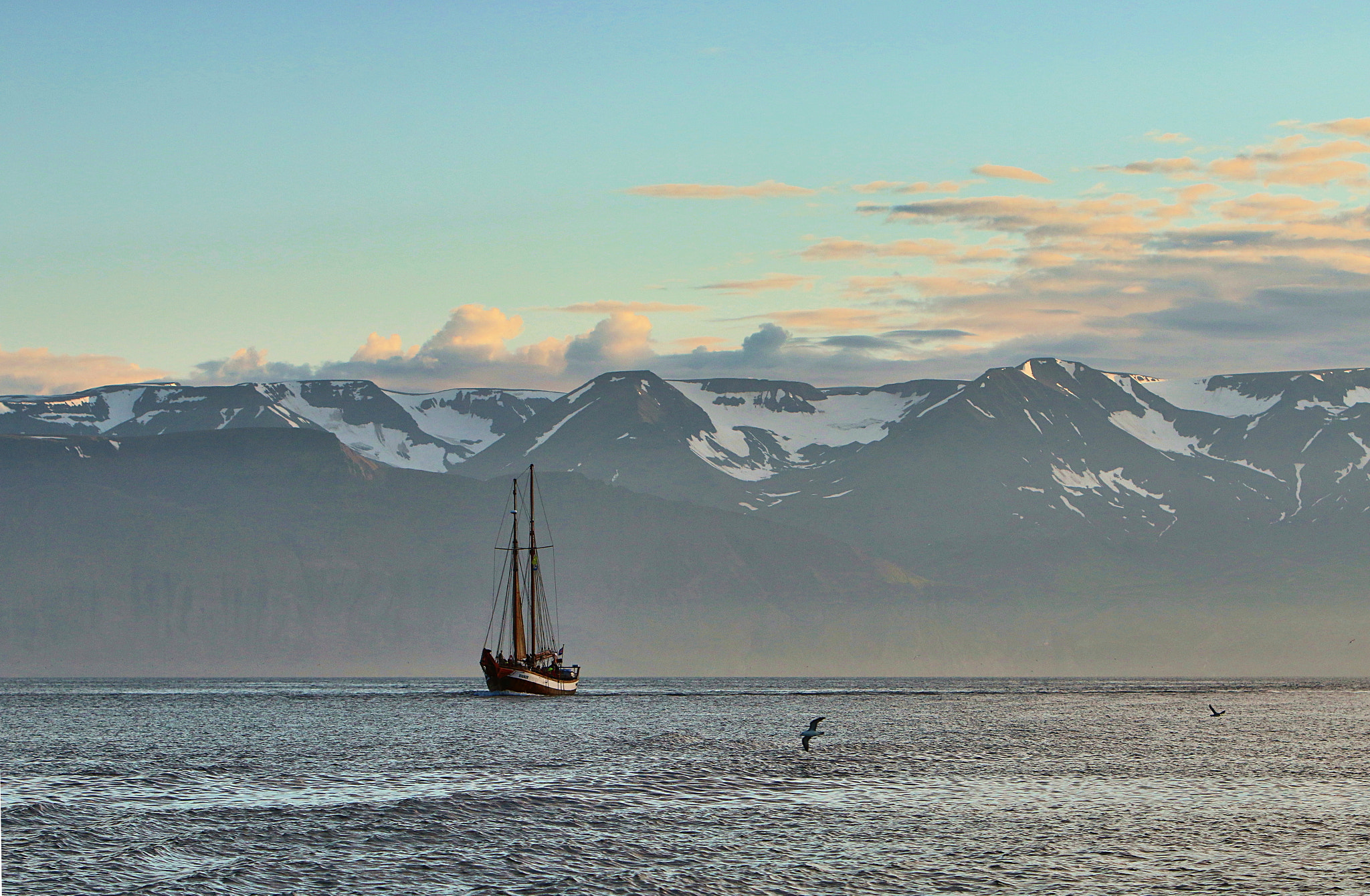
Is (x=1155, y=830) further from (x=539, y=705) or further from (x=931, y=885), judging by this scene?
(x=539, y=705)

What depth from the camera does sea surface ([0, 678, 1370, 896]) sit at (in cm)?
6016

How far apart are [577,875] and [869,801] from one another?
90.2 ft

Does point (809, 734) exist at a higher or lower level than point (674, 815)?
lower

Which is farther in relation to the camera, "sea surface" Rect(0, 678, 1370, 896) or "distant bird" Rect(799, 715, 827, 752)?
"distant bird" Rect(799, 715, 827, 752)

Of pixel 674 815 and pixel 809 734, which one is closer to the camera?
pixel 674 815

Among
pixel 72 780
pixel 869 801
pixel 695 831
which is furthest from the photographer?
pixel 72 780

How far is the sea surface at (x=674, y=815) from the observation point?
197ft

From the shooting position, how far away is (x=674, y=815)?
78000mm

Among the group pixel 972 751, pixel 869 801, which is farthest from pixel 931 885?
pixel 972 751

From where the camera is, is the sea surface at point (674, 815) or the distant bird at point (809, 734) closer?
the sea surface at point (674, 815)

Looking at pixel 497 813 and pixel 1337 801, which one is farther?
pixel 1337 801

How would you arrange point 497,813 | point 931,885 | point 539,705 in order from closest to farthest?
point 931,885 < point 497,813 < point 539,705

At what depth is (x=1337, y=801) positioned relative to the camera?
86.4 m

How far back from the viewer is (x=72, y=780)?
93.3 meters
